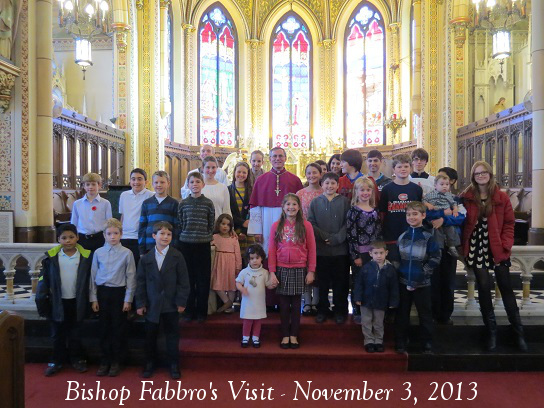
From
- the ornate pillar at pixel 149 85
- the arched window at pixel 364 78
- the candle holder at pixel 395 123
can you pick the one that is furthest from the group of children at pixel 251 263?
the arched window at pixel 364 78

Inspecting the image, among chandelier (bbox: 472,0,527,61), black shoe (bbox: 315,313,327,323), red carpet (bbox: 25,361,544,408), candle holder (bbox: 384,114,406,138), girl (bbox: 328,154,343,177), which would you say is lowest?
red carpet (bbox: 25,361,544,408)

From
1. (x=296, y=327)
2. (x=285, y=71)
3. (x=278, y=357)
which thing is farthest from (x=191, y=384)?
(x=285, y=71)

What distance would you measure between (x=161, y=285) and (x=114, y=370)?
2.65 feet

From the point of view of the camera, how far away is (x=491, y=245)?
4.24 metres

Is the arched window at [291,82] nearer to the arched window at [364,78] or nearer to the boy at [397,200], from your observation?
the arched window at [364,78]

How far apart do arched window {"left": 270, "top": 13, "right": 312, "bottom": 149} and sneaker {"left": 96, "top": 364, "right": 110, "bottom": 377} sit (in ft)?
53.6

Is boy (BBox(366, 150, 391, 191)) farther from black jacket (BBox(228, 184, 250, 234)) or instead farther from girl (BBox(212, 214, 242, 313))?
girl (BBox(212, 214, 242, 313))

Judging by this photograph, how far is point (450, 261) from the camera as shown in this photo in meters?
4.36

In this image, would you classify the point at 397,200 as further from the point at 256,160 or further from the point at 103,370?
the point at 103,370

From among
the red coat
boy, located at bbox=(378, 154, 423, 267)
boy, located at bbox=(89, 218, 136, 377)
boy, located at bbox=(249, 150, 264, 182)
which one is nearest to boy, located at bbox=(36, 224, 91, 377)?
boy, located at bbox=(89, 218, 136, 377)

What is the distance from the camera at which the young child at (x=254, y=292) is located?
4.26m

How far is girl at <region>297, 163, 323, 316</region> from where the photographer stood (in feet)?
15.4

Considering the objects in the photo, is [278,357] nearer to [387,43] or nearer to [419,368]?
[419,368]

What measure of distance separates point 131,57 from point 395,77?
981cm
